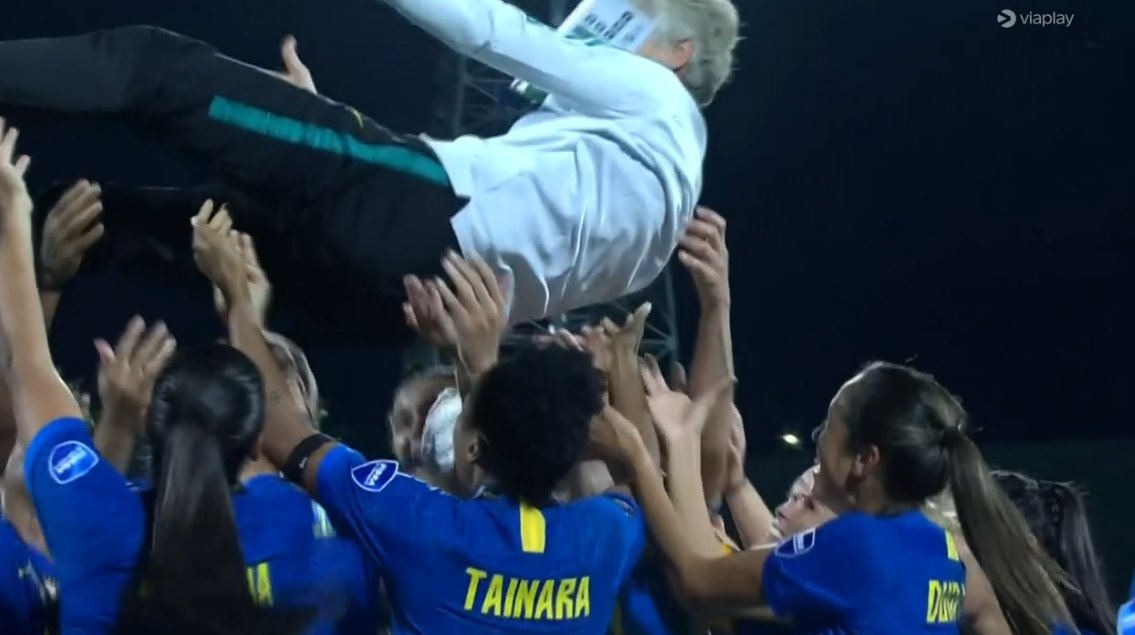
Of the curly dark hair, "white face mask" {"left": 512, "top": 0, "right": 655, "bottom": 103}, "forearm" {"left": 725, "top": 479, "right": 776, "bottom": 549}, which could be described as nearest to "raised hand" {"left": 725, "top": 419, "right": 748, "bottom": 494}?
"forearm" {"left": 725, "top": 479, "right": 776, "bottom": 549}

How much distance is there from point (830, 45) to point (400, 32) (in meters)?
0.89

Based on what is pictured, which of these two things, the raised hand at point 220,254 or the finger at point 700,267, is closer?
the raised hand at point 220,254

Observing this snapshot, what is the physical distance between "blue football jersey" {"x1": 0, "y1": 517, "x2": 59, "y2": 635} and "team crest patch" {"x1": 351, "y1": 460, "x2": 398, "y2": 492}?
27 cm

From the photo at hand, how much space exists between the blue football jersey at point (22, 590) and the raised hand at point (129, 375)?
13cm

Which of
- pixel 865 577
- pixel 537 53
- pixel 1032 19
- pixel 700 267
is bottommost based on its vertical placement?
pixel 865 577

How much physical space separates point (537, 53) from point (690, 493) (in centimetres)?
60

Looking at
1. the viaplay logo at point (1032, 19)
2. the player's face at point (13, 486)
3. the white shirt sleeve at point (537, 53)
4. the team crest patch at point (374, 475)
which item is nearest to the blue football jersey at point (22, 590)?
the player's face at point (13, 486)

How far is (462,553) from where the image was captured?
1111 mm

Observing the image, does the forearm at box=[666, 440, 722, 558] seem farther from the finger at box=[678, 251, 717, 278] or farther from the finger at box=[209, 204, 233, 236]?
the finger at box=[209, 204, 233, 236]

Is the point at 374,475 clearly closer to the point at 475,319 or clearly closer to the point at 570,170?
the point at 475,319

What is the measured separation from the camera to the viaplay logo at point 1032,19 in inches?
88.7

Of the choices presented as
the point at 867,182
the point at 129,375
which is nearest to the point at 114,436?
the point at 129,375

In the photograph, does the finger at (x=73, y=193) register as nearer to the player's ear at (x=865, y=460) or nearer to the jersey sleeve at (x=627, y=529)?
the jersey sleeve at (x=627, y=529)

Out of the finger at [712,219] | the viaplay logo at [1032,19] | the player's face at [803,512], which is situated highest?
the viaplay logo at [1032,19]
